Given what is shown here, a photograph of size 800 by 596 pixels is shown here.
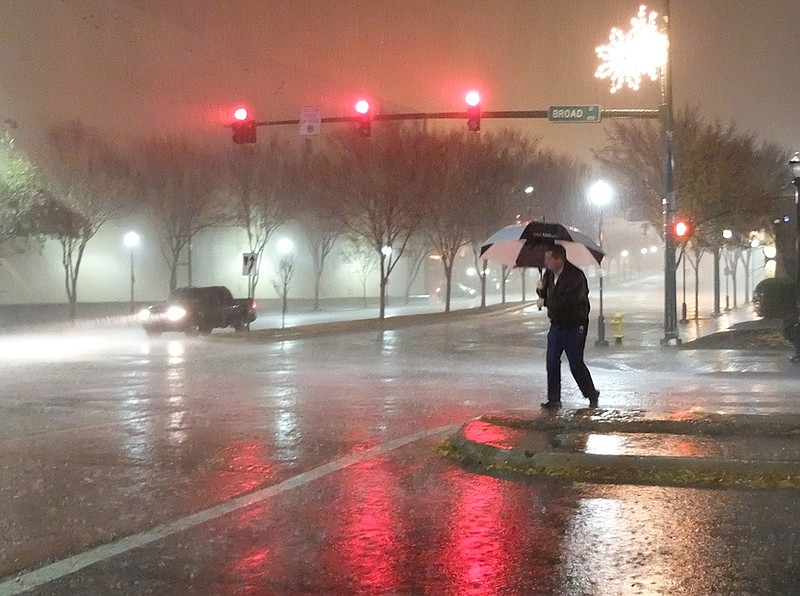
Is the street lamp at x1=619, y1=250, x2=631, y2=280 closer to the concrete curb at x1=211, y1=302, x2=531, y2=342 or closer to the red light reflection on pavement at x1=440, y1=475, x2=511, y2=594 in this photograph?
the concrete curb at x1=211, y1=302, x2=531, y2=342

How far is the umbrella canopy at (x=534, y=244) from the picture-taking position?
11477mm

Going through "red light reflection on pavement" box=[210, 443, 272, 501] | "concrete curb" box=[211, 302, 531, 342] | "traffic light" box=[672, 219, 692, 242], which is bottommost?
"red light reflection on pavement" box=[210, 443, 272, 501]

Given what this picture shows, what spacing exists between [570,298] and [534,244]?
1.22 meters

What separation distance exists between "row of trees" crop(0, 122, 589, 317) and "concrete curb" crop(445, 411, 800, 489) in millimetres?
28853

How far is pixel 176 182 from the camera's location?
4547 cm

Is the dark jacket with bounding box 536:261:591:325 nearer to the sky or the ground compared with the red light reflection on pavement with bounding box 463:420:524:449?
nearer to the sky

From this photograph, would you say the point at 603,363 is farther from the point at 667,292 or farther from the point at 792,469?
the point at 792,469

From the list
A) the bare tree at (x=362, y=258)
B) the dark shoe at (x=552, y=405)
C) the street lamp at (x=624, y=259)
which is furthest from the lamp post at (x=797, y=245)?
the street lamp at (x=624, y=259)

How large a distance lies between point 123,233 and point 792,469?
155ft

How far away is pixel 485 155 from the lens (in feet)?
145

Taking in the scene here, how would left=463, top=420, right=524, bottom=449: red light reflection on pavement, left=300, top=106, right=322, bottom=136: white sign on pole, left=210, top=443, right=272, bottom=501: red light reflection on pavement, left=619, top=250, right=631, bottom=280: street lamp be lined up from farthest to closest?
left=619, top=250, right=631, bottom=280: street lamp, left=300, top=106, right=322, bottom=136: white sign on pole, left=463, top=420, right=524, bottom=449: red light reflection on pavement, left=210, top=443, right=272, bottom=501: red light reflection on pavement

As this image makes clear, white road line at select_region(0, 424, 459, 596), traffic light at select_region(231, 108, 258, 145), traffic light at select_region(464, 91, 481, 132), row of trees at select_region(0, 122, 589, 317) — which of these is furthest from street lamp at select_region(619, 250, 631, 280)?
white road line at select_region(0, 424, 459, 596)

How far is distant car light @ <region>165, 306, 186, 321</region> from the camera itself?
3114 centimetres

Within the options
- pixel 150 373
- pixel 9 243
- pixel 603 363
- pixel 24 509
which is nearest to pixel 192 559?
pixel 24 509
